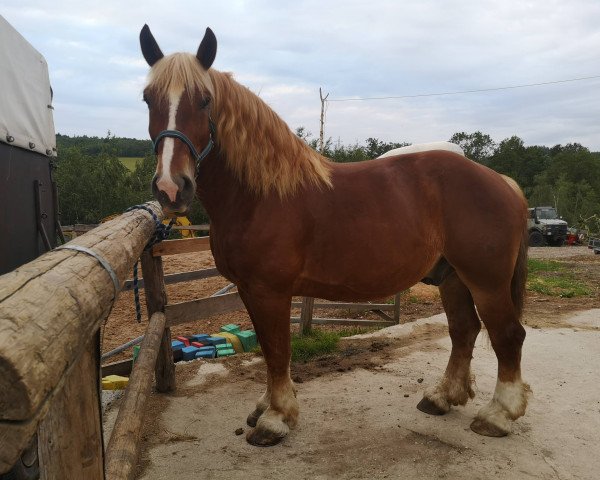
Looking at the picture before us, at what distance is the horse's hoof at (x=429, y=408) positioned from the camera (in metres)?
3.19

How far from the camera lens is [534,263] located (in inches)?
492

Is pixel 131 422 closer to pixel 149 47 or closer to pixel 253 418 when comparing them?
pixel 253 418

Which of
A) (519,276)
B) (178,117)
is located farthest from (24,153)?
(519,276)

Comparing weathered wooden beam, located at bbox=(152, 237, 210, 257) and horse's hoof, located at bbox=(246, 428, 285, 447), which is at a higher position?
weathered wooden beam, located at bbox=(152, 237, 210, 257)

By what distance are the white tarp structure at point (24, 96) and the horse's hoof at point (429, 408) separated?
10.7 feet

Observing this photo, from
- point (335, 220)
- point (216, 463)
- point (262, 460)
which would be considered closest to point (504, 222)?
point (335, 220)

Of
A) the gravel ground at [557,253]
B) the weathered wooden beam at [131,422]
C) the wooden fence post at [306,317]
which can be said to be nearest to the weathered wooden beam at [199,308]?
the weathered wooden beam at [131,422]

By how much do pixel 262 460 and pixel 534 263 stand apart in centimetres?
1203

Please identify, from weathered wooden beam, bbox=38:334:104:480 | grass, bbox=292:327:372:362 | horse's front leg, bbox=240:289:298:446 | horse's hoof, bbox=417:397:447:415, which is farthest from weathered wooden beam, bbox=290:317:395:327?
weathered wooden beam, bbox=38:334:104:480

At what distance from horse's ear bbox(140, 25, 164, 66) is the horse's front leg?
57.0 inches

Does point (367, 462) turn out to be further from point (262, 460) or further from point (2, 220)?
point (2, 220)

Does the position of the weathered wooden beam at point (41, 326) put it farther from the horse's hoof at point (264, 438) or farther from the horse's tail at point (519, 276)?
the horse's tail at point (519, 276)

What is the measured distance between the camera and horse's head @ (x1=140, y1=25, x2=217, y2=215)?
2.14 meters

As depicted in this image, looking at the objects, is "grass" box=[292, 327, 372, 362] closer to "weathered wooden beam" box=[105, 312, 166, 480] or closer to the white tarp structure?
"weathered wooden beam" box=[105, 312, 166, 480]
